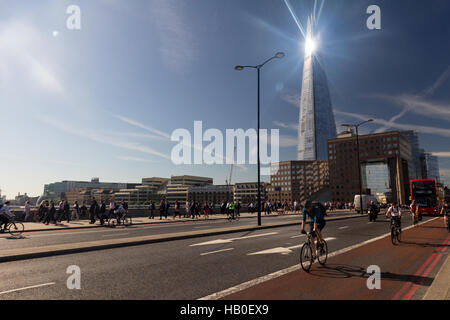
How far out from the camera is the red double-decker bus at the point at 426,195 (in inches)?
1316

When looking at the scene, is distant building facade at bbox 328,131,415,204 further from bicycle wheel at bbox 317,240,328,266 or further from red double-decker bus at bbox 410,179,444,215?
bicycle wheel at bbox 317,240,328,266

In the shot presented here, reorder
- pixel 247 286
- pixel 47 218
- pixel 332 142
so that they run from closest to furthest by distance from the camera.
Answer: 1. pixel 247 286
2. pixel 47 218
3. pixel 332 142

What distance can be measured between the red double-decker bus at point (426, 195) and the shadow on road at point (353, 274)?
3164 centimetres

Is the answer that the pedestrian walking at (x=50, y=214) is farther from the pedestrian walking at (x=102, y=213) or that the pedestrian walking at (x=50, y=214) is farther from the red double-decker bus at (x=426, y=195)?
the red double-decker bus at (x=426, y=195)

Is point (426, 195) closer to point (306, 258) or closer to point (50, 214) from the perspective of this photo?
point (306, 258)

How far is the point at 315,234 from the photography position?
7.78m

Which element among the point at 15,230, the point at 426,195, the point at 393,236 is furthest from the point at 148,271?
the point at 426,195

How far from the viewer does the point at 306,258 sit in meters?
7.41

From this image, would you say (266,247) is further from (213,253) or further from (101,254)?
(101,254)

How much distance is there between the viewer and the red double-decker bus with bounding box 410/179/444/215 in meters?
33.4

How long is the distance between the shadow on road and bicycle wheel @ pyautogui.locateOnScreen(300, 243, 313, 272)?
0.16 meters

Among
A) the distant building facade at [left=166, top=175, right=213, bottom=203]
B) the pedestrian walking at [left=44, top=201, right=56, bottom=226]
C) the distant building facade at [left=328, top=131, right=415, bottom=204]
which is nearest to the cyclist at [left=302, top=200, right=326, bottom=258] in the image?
the pedestrian walking at [left=44, top=201, right=56, bottom=226]
